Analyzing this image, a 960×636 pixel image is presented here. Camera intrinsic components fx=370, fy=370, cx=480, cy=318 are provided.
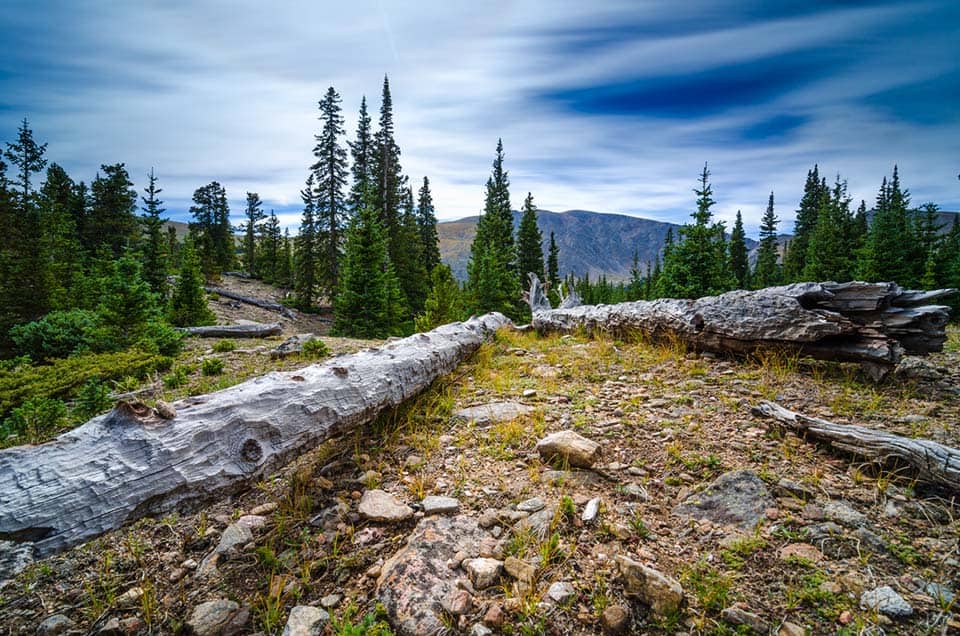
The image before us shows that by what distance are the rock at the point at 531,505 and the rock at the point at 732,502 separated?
3.38 ft

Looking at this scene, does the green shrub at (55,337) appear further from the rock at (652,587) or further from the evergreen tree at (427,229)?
the evergreen tree at (427,229)

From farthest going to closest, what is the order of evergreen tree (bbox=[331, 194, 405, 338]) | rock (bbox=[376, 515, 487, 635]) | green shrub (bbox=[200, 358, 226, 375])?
evergreen tree (bbox=[331, 194, 405, 338])
green shrub (bbox=[200, 358, 226, 375])
rock (bbox=[376, 515, 487, 635])

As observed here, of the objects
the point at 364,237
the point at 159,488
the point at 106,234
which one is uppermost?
the point at 106,234

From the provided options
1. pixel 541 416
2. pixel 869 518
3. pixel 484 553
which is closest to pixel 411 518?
pixel 484 553

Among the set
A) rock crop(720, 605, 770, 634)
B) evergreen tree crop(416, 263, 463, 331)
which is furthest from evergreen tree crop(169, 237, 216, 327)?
rock crop(720, 605, 770, 634)

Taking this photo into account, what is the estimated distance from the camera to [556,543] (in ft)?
8.32

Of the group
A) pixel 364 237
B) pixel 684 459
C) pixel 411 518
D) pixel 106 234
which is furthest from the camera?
pixel 106 234

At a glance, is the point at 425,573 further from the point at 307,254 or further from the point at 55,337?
the point at 307,254

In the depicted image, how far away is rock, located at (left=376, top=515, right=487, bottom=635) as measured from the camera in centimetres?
214

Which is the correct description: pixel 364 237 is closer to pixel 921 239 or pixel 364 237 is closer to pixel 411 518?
pixel 411 518

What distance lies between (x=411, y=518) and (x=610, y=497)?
1.65 metres

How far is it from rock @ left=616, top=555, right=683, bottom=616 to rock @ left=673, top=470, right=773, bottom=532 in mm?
851

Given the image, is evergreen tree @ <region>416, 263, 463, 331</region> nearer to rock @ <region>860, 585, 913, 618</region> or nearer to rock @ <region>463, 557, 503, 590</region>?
rock @ <region>463, 557, 503, 590</region>

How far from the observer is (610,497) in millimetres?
3084
